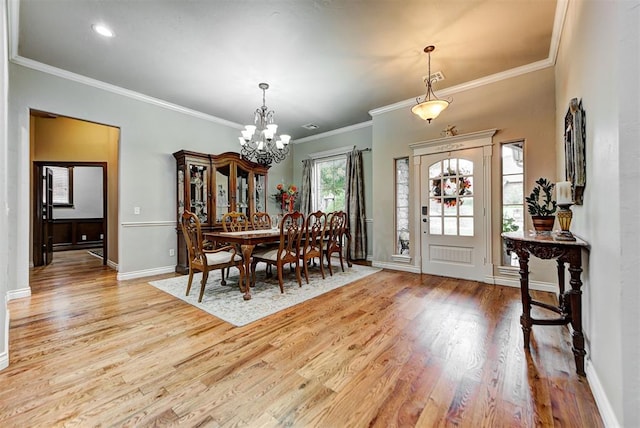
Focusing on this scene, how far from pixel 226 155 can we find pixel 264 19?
A: 2.76 metres

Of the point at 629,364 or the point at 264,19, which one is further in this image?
the point at 264,19

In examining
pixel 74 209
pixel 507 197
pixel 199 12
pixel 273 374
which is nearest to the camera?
pixel 273 374

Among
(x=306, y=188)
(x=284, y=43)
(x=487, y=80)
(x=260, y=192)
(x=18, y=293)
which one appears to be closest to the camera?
(x=284, y=43)

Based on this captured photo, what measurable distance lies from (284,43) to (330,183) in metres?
3.53

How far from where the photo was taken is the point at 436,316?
2.51 metres

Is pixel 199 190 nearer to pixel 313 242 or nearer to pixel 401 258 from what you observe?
pixel 313 242

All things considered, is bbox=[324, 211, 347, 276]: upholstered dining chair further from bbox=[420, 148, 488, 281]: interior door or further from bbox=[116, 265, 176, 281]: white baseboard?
bbox=[116, 265, 176, 281]: white baseboard

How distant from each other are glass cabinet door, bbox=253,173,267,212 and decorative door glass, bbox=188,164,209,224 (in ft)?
3.36

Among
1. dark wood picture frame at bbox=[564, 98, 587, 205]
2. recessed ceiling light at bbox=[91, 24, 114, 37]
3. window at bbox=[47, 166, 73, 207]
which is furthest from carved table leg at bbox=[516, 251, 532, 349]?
window at bbox=[47, 166, 73, 207]

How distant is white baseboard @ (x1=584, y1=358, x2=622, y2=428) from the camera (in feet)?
3.85

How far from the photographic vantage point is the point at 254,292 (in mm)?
3236

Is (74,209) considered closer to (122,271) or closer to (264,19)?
(122,271)

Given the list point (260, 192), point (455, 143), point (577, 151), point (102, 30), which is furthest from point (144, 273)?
point (577, 151)

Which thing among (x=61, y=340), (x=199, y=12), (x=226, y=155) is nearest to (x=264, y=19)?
(x=199, y=12)
